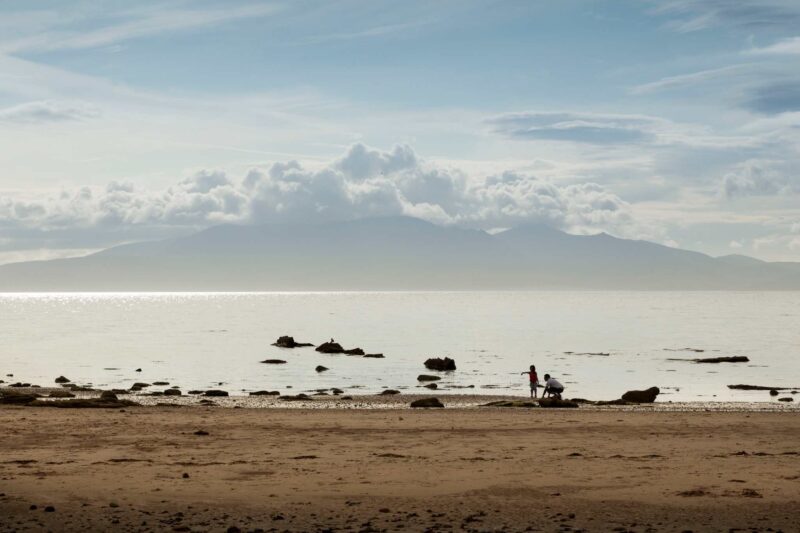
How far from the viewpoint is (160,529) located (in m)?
15.6

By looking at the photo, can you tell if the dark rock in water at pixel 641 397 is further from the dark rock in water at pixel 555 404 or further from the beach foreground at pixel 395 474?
the beach foreground at pixel 395 474

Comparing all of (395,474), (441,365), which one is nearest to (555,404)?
(395,474)

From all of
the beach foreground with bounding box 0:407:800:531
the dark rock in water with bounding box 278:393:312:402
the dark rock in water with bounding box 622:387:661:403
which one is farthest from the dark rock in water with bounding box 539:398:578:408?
the dark rock in water with bounding box 278:393:312:402

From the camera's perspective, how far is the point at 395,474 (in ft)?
69.3

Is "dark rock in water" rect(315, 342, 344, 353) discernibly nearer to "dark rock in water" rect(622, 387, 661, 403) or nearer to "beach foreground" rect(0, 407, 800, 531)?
"dark rock in water" rect(622, 387, 661, 403)

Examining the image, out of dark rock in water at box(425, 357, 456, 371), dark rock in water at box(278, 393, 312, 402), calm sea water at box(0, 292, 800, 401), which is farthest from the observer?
dark rock in water at box(425, 357, 456, 371)

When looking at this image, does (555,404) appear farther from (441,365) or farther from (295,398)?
(441,365)

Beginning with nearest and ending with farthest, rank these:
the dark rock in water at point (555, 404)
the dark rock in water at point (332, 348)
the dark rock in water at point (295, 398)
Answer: the dark rock in water at point (555, 404)
the dark rock in water at point (295, 398)
the dark rock in water at point (332, 348)

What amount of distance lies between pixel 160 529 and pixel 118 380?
50.5 metres

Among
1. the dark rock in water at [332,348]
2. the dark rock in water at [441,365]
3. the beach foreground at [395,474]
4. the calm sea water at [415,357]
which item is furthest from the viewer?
the dark rock in water at [332,348]

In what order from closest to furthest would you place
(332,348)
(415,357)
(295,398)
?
1. (295,398)
2. (415,357)
3. (332,348)

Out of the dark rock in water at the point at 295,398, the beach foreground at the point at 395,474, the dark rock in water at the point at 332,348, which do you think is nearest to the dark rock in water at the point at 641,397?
the beach foreground at the point at 395,474

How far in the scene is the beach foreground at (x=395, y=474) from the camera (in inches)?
649

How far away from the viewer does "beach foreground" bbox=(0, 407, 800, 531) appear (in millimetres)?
16484
